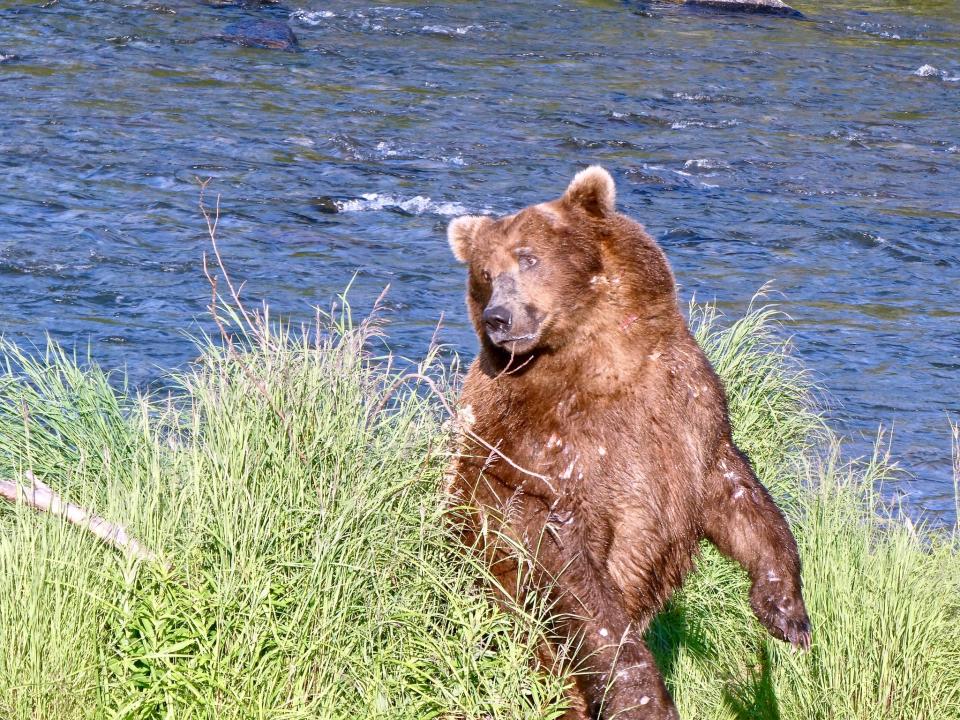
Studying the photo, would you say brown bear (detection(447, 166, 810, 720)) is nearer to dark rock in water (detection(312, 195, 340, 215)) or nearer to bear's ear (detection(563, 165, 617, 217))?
bear's ear (detection(563, 165, 617, 217))

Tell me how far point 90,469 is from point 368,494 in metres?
0.92

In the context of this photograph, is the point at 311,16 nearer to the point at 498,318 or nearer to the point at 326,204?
the point at 326,204

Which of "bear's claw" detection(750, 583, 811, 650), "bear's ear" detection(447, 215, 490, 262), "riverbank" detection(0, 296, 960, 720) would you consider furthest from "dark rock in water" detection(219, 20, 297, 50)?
"bear's claw" detection(750, 583, 811, 650)

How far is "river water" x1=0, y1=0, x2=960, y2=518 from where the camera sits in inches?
344

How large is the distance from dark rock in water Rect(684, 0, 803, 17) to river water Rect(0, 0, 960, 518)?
0.32m

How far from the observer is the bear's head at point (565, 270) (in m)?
3.82

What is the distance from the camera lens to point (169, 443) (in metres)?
3.98

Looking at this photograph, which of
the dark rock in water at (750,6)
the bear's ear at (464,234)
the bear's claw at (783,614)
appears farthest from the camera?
the dark rock in water at (750,6)

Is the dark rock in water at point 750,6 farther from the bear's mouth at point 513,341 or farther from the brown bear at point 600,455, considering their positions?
the bear's mouth at point 513,341

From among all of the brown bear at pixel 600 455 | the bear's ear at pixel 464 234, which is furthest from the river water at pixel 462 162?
the brown bear at pixel 600 455

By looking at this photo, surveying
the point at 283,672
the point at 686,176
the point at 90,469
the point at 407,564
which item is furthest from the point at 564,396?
the point at 686,176

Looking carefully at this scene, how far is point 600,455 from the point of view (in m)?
3.72

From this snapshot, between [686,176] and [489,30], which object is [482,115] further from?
[489,30]

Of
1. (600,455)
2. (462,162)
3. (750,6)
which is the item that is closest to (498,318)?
(600,455)
